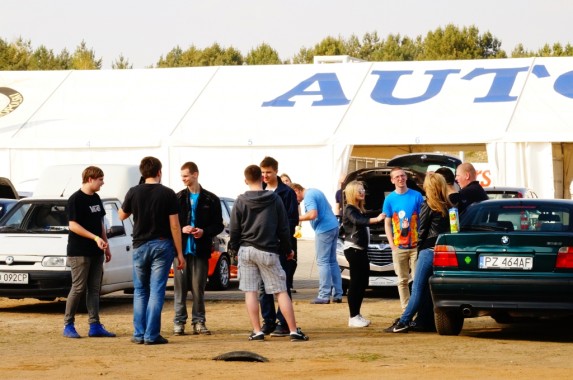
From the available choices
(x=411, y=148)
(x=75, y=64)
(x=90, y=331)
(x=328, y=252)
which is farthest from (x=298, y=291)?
(x=75, y=64)

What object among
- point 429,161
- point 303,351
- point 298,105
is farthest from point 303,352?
point 298,105

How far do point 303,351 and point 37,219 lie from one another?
611 cm

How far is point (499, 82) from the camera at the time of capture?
34.2 metres

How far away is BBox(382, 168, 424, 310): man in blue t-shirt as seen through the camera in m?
14.0

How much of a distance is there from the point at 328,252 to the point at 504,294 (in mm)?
5511

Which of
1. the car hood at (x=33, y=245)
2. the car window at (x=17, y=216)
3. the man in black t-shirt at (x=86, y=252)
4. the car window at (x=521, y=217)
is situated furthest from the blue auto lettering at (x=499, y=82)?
the man in black t-shirt at (x=86, y=252)

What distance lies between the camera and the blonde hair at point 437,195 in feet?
43.4

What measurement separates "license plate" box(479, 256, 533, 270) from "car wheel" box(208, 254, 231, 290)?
7821 millimetres

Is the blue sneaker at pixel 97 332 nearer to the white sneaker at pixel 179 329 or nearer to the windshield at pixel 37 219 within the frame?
the white sneaker at pixel 179 329

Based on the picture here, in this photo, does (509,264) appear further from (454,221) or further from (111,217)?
(111,217)

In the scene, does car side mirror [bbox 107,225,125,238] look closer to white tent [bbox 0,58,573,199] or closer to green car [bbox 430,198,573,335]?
green car [bbox 430,198,573,335]

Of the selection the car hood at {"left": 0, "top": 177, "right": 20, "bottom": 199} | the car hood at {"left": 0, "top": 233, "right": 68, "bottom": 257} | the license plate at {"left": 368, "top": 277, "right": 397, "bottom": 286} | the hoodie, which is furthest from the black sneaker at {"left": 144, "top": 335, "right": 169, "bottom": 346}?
the car hood at {"left": 0, "top": 177, "right": 20, "bottom": 199}

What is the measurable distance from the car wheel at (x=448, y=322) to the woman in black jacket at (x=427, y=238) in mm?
465

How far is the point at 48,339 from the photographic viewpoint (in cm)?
1300
